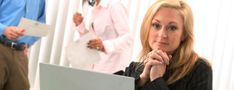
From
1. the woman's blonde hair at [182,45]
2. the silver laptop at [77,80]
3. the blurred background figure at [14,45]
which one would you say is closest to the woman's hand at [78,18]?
the blurred background figure at [14,45]

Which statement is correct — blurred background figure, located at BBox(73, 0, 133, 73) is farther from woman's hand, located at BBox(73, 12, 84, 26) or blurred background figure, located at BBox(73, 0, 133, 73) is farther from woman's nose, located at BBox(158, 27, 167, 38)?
woman's nose, located at BBox(158, 27, 167, 38)

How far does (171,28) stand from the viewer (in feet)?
4.09

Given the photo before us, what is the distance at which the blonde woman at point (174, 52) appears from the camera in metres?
1.23

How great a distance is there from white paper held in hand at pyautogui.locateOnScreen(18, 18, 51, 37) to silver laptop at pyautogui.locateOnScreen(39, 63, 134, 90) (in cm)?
109

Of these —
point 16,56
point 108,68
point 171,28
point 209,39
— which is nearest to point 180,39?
point 171,28

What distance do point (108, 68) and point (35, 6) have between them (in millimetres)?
646

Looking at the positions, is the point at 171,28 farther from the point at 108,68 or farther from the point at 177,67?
the point at 108,68

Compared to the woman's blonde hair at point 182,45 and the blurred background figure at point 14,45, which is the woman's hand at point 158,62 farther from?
the blurred background figure at point 14,45

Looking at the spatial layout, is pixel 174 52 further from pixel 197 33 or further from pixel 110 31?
pixel 197 33

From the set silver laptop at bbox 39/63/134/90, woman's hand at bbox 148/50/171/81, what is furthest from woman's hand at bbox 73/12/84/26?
silver laptop at bbox 39/63/134/90

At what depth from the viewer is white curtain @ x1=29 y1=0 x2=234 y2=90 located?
9.25 feet

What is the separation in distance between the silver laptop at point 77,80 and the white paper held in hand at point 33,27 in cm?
109

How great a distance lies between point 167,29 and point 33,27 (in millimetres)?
1097

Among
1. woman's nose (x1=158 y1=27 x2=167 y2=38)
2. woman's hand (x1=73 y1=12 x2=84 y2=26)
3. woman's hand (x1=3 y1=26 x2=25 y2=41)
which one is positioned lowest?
woman's hand (x1=3 y1=26 x2=25 y2=41)
